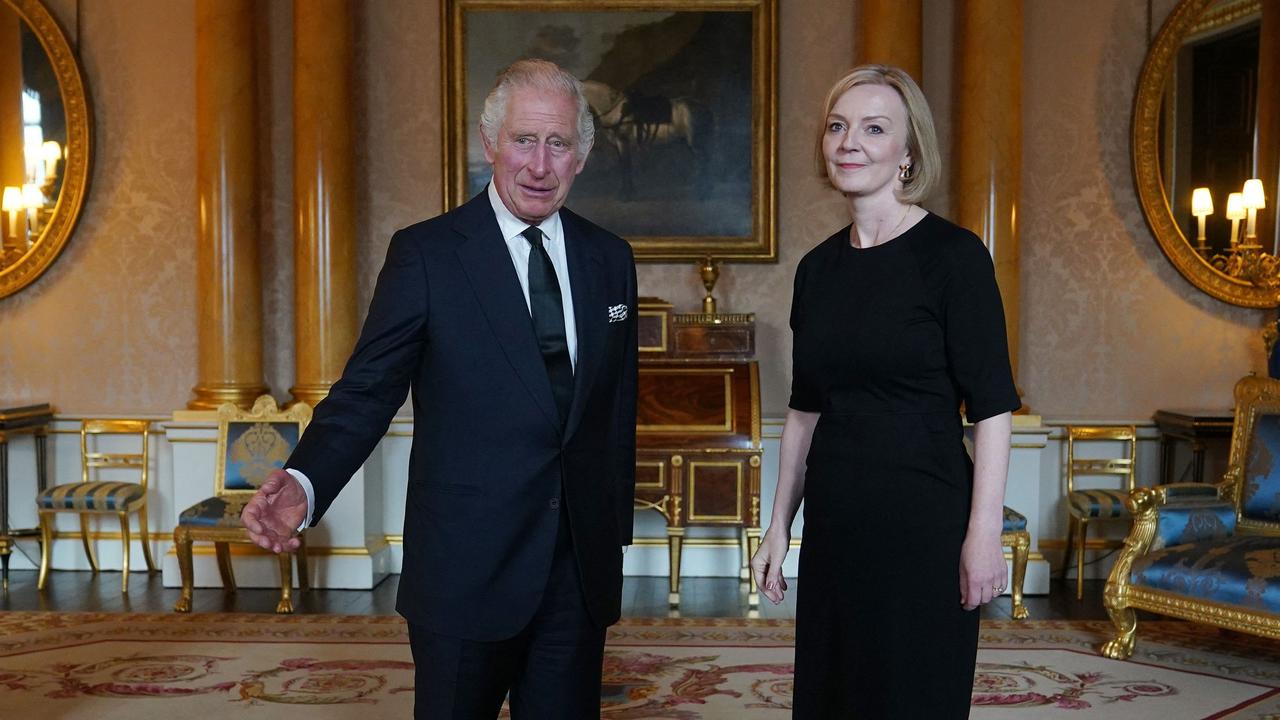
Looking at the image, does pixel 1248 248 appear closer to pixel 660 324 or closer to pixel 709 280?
pixel 709 280

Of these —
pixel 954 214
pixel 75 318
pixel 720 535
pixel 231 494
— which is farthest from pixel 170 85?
pixel 954 214

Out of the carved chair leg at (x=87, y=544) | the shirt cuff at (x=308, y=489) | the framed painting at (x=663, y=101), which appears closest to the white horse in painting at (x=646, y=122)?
the framed painting at (x=663, y=101)

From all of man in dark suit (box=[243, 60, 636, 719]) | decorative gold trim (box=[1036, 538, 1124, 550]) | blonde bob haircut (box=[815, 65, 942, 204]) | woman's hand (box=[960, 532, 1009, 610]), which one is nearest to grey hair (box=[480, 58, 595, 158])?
man in dark suit (box=[243, 60, 636, 719])

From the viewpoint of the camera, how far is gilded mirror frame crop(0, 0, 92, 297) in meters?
6.30

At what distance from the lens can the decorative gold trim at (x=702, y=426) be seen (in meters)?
5.58

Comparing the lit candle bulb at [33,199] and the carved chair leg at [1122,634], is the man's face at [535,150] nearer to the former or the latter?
the carved chair leg at [1122,634]

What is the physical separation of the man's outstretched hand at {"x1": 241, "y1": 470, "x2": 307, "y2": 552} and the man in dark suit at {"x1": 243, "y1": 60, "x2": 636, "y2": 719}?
0.06 m

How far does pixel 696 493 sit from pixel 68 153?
400 centimetres

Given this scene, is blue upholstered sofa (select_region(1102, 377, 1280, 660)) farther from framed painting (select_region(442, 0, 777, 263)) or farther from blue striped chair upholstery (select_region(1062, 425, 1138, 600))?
framed painting (select_region(442, 0, 777, 263))

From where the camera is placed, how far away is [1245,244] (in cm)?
609

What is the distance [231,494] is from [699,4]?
3592mm

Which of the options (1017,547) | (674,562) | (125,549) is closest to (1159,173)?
(1017,547)

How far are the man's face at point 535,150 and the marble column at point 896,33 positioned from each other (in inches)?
170

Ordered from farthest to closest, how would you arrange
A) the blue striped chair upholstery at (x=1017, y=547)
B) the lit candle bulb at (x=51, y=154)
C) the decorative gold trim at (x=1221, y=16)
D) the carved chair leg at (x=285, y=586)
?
the lit candle bulb at (x=51, y=154) → the decorative gold trim at (x=1221, y=16) → the carved chair leg at (x=285, y=586) → the blue striped chair upholstery at (x=1017, y=547)
